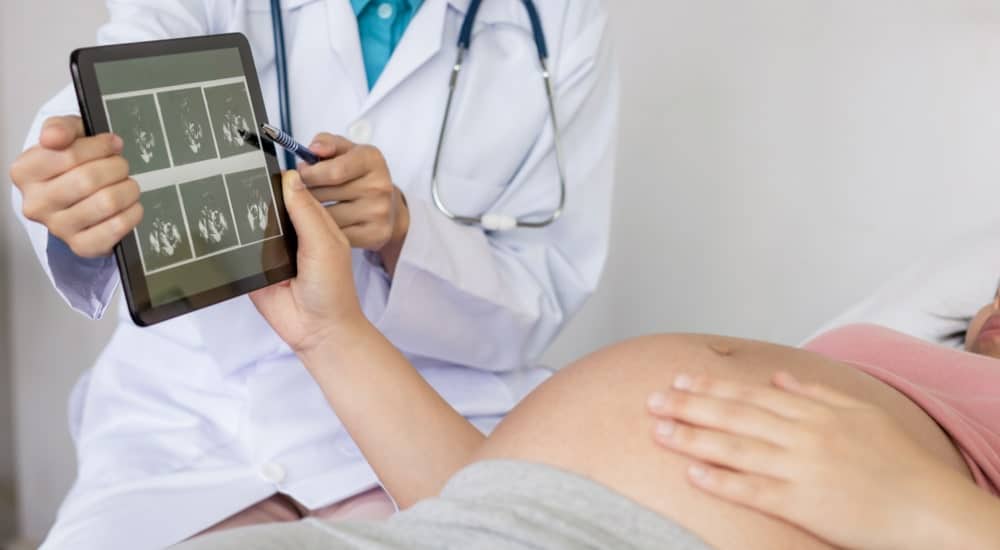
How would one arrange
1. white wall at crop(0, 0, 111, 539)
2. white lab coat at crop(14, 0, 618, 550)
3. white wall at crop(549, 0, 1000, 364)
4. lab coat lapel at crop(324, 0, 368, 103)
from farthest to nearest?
white wall at crop(0, 0, 111, 539) < white wall at crop(549, 0, 1000, 364) < lab coat lapel at crop(324, 0, 368, 103) < white lab coat at crop(14, 0, 618, 550)

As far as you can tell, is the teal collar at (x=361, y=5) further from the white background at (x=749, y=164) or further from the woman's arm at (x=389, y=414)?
the white background at (x=749, y=164)

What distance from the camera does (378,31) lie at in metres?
1.32

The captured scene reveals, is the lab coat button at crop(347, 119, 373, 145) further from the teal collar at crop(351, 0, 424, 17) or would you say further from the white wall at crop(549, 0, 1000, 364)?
the white wall at crop(549, 0, 1000, 364)

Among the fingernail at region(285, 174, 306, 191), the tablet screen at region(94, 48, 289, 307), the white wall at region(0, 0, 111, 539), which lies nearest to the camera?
the tablet screen at region(94, 48, 289, 307)

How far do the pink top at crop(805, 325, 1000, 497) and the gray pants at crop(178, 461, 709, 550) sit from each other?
351 millimetres

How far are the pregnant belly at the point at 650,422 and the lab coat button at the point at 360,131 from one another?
42cm

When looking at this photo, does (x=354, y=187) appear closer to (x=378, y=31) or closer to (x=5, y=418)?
(x=378, y=31)

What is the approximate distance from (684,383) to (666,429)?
1.9 inches

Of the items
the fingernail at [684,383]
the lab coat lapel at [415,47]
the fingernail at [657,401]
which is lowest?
the fingernail at [657,401]

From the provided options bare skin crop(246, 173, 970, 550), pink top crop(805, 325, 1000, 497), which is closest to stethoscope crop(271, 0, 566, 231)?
bare skin crop(246, 173, 970, 550)

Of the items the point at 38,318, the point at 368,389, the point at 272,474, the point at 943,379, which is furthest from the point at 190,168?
the point at 38,318

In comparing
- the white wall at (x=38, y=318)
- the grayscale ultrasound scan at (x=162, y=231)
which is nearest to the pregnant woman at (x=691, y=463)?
the grayscale ultrasound scan at (x=162, y=231)

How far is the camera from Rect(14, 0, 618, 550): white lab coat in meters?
1.11

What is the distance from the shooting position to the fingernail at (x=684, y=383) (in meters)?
0.86
